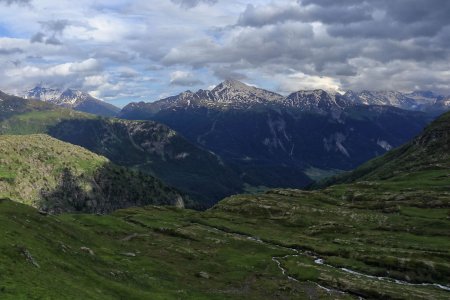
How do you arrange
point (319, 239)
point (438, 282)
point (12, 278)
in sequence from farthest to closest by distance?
point (319, 239)
point (438, 282)
point (12, 278)

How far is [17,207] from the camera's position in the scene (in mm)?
105438

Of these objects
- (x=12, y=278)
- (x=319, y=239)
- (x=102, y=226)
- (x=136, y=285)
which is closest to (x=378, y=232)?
(x=319, y=239)

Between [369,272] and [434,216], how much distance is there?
85017 mm

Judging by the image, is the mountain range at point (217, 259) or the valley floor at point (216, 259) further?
the mountain range at point (217, 259)

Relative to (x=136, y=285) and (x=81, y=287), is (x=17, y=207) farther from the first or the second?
(x=81, y=287)

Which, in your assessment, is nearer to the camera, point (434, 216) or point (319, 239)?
point (319, 239)

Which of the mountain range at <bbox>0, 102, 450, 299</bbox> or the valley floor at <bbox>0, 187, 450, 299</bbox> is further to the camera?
the mountain range at <bbox>0, 102, 450, 299</bbox>

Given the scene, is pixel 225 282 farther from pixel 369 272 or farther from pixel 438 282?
pixel 438 282

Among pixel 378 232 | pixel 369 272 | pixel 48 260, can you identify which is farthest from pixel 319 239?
pixel 48 260

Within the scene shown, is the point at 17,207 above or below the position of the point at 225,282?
above

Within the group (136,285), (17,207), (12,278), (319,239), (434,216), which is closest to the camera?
(12,278)

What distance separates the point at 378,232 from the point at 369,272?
5684cm

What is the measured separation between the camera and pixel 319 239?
179 meters

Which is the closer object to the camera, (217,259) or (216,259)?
(216,259)
